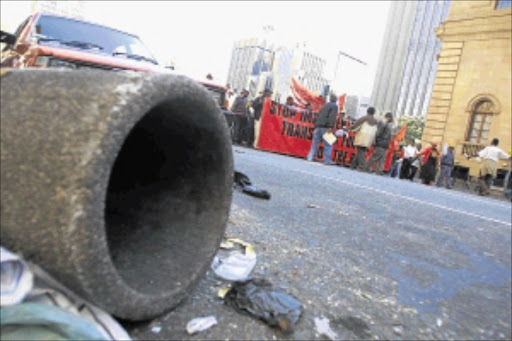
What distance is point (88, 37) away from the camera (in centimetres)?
461

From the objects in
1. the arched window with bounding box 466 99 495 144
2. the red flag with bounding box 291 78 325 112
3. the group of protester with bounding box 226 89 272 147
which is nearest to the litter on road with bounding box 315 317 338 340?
the group of protester with bounding box 226 89 272 147

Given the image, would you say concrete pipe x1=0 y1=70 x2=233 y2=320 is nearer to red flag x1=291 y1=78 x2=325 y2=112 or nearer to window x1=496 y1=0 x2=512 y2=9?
red flag x1=291 y1=78 x2=325 y2=112

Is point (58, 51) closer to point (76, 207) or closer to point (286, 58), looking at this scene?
point (76, 207)

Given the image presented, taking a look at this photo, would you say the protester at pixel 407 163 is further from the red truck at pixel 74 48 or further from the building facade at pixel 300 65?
the building facade at pixel 300 65

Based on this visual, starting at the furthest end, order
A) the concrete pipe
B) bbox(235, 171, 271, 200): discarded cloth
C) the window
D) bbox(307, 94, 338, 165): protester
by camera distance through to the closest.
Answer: the window → bbox(307, 94, 338, 165): protester → bbox(235, 171, 271, 200): discarded cloth → the concrete pipe

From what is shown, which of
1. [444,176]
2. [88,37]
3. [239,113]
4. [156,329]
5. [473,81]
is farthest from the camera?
[473,81]

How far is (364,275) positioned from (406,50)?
87.5 metres

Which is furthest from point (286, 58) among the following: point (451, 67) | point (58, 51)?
point (58, 51)

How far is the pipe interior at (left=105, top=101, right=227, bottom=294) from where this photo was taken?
1.14 m

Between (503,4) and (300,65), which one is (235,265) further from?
(300,65)

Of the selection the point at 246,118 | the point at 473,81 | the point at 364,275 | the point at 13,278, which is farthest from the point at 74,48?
the point at 473,81

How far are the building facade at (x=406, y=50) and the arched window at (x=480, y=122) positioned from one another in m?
60.4

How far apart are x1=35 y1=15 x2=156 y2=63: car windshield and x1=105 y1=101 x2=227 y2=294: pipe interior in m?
3.25

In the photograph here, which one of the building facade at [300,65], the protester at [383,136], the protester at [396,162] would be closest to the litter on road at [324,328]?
the protester at [383,136]
